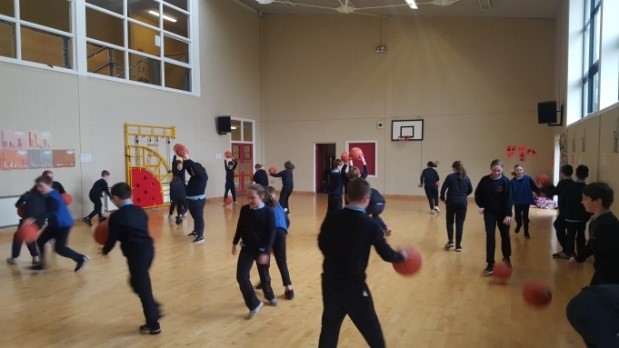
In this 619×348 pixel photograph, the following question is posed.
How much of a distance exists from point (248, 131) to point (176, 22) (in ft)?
15.8

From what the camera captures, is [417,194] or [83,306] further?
[417,194]

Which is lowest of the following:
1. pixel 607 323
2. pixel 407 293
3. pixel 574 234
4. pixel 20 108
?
pixel 407 293

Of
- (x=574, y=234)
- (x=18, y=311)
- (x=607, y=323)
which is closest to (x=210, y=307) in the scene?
(x=18, y=311)

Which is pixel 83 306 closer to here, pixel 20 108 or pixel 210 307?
pixel 210 307

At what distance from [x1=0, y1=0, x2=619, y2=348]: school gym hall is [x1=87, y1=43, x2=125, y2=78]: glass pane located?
5 centimetres

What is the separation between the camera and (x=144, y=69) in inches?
512

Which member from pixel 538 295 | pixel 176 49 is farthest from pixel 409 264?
pixel 176 49

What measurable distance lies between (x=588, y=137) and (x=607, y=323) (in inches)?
262

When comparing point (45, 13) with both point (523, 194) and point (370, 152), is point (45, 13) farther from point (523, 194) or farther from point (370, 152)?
point (523, 194)

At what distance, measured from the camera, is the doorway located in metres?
17.3

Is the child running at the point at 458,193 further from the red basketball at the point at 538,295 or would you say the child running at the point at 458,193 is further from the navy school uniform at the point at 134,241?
the navy school uniform at the point at 134,241

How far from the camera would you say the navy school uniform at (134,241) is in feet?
12.0

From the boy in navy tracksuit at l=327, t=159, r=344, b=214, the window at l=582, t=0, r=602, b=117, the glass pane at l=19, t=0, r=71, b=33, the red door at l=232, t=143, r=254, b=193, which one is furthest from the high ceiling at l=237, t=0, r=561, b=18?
the boy in navy tracksuit at l=327, t=159, r=344, b=214

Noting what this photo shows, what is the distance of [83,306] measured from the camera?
4551mm
